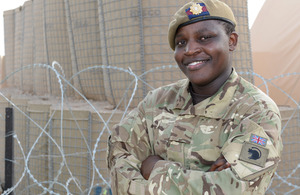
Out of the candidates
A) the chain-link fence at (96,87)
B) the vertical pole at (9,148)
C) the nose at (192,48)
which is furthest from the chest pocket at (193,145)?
the vertical pole at (9,148)

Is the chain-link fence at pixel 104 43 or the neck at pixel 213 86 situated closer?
the neck at pixel 213 86

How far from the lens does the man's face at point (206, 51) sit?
1315 mm

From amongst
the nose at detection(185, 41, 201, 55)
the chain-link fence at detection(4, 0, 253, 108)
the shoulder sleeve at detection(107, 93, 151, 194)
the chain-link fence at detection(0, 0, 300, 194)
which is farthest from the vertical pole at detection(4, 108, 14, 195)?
the nose at detection(185, 41, 201, 55)

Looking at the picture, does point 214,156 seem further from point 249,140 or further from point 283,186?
point 283,186

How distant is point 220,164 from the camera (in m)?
1.18

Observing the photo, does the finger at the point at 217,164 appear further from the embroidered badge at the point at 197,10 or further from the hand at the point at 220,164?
the embroidered badge at the point at 197,10

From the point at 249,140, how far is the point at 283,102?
3446 mm

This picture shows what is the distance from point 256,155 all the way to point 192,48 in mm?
469

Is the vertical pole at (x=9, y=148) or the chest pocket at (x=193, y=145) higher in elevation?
the chest pocket at (x=193, y=145)

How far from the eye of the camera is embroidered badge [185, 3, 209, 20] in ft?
4.34

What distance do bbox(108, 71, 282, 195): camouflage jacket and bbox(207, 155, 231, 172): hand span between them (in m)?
0.02

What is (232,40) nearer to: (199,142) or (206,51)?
(206,51)

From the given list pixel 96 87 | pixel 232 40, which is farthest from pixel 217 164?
pixel 96 87

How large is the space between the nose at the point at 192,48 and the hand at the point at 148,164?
44 centimetres
